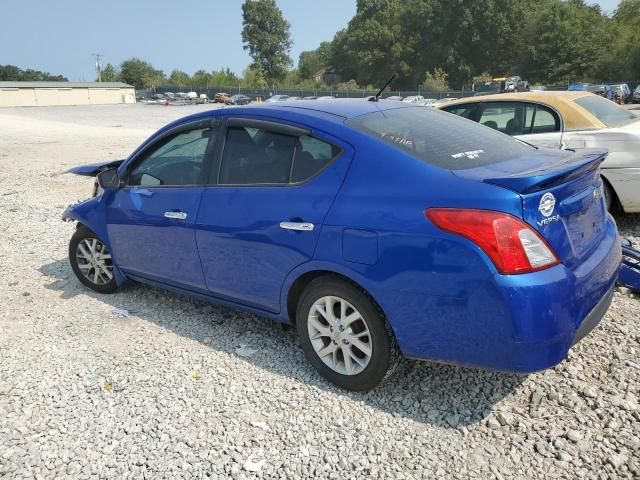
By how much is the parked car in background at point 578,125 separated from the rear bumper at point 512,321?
3.46 meters

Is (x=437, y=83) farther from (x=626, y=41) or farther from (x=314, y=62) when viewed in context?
(x=314, y=62)

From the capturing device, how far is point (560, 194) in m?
2.66

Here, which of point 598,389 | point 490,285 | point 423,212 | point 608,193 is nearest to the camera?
point 490,285

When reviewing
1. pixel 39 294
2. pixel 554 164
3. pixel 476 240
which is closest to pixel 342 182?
pixel 476 240

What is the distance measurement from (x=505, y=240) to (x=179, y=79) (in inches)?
4147

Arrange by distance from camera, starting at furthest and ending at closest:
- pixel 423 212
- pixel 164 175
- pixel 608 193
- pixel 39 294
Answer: pixel 608 193 < pixel 39 294 < pixel 164 175 < pixel 423 212

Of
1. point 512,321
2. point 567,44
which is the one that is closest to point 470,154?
point 512,321

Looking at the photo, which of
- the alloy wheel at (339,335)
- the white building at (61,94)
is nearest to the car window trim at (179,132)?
the alloy wheel at (339,335)

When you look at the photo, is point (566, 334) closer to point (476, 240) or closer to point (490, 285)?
point (490, 285)

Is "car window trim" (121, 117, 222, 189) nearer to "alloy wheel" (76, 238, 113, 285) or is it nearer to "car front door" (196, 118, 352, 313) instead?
"car front door" (196, 118, 352, 313)

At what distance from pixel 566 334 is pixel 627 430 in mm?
646

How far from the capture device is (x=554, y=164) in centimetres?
286

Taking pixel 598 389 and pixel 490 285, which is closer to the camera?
pixel 490 285

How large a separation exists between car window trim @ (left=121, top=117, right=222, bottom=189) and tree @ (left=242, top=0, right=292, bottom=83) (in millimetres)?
100923
